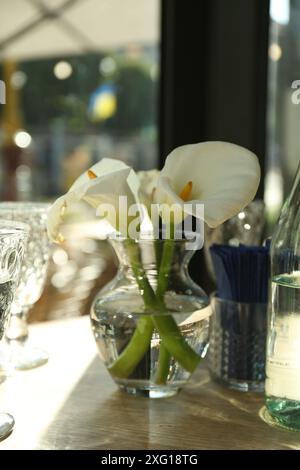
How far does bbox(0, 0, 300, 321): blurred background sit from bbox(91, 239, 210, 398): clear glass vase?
3.13 feet

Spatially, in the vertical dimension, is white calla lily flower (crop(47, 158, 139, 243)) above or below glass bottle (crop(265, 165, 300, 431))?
above

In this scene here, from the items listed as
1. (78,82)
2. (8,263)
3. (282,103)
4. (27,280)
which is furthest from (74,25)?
(8,263)

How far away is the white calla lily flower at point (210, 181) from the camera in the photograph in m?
0.72

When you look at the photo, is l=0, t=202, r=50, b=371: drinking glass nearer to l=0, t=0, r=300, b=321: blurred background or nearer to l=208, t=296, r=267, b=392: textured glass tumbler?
l=208, t=296, r=267, b=392: textured glass tumbler

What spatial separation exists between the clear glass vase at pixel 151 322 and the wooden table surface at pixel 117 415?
3 cm

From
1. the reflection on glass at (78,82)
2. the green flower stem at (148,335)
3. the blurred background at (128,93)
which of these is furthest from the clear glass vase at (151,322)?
the reflection on glass at (78,82)

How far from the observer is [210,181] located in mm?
764

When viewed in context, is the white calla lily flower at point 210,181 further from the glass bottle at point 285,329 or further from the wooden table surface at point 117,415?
the wooden table surface at point 117,415

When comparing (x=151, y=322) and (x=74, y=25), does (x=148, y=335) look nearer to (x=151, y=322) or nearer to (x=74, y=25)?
(x=151, y=322)

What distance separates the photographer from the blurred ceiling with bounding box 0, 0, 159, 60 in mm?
2254

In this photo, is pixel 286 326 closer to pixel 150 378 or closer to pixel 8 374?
pixel 150 378

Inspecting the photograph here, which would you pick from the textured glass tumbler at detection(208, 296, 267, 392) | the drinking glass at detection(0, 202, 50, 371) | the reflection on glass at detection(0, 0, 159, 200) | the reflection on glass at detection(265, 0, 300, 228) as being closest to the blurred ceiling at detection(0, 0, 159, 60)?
the reflection on glass at detection(0, 0, 159, 200)
